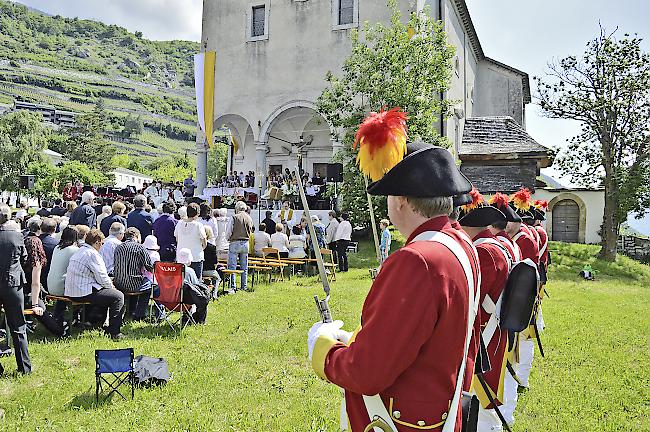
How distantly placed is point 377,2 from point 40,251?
2162cm

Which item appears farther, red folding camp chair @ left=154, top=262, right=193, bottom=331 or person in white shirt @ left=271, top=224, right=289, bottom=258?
person in white shirt @ left=271, top=224, right=289, bottom=258

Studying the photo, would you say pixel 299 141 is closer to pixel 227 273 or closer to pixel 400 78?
pixel 400 78

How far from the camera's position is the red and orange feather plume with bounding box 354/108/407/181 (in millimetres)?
2330

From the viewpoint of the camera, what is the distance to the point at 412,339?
1999mm

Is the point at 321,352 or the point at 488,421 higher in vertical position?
the point at 321,352

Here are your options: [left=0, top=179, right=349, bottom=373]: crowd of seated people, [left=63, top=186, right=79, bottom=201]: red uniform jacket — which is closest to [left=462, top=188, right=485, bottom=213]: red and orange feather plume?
[left=0, top=179, right=349, bottom=373]: crowd of seated people

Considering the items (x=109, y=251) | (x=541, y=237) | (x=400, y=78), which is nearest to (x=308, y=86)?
(x=400, y=78)

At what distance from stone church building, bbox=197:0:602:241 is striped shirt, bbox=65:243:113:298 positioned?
52.3 feet

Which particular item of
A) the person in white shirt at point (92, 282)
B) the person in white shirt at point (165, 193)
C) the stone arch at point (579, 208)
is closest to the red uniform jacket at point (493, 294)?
the person in white shirt at point (92, 282)

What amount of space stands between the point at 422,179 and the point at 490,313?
7.25ft

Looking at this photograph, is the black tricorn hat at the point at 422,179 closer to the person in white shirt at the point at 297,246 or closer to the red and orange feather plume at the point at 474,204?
the red and orange feather plume at the point at 474,204

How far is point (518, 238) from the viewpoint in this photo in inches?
248

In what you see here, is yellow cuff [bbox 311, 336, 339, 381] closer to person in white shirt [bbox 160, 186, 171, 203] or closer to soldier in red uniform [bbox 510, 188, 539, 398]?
soldier in red uniform [bbox 510, 188, 539, 398]

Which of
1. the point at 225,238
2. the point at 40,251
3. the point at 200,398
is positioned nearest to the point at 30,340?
the point at 40,251
